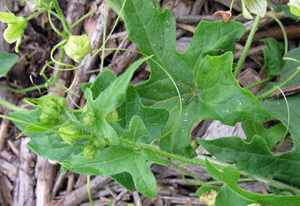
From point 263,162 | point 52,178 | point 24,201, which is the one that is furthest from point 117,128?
point 24,201

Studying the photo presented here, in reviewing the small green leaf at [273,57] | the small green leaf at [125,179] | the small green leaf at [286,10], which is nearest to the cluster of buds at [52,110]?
the small green leaf at [125,179]

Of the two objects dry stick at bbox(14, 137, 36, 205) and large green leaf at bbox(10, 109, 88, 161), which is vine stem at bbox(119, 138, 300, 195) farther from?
dry stick at bbox(14, 137, 36, 205)

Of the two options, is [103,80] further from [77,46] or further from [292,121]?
[292,121]

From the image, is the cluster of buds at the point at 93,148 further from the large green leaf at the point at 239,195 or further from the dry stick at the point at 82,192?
the dry stick at the point at 82,192

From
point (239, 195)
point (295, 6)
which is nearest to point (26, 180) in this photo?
point (239, 195)

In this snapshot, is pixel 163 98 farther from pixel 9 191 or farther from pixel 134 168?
pixel 9 191

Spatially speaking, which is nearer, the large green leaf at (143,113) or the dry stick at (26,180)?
the large green leaf at (143,113)
